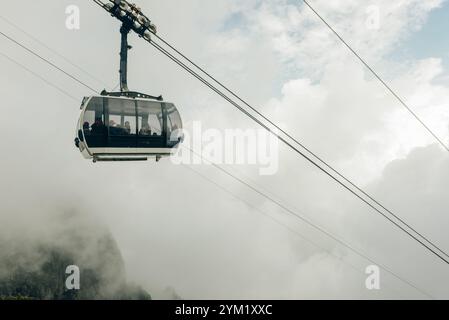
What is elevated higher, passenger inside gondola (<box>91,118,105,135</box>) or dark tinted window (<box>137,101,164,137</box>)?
dark tinted window (<box>137,101,164,137</box>)

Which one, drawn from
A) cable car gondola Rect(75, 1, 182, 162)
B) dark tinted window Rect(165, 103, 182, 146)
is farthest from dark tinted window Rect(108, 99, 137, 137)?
dark tinted window Rect(165, 103, 182, 146)

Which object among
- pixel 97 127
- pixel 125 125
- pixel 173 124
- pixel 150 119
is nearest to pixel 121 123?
pixel 125 125

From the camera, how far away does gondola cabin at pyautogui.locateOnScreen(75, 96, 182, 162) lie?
12.8m

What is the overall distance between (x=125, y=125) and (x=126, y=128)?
12cm

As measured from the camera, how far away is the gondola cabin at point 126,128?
12.8 metres

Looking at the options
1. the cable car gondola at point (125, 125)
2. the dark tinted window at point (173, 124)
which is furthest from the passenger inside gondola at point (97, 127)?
the dark tinted window at point (173, 124)

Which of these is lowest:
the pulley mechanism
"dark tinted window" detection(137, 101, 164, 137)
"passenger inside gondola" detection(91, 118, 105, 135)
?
"passenger inside gondola" detection(91, 118, 105, 135)

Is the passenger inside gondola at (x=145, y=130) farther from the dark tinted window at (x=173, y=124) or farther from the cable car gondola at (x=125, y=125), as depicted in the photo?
the dark tinted window at (x=173, y=124)

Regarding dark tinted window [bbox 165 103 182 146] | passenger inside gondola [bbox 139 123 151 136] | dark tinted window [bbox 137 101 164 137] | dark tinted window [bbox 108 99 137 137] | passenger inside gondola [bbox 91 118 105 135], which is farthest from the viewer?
dark tinted window [bbox 165 103 182 146]

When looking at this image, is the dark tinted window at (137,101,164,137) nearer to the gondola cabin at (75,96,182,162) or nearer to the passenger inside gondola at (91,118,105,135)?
the gondola cabin at (75,96,182,162)

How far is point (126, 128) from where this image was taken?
44.2 feet

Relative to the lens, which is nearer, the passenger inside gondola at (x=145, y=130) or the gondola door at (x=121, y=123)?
the gondola door at (x=121, y=123)
